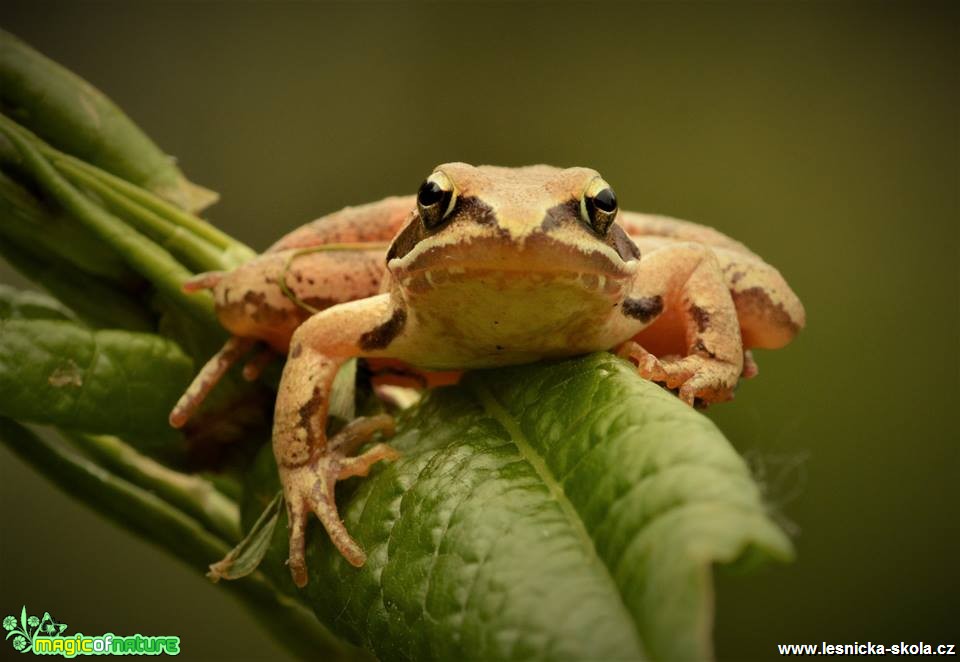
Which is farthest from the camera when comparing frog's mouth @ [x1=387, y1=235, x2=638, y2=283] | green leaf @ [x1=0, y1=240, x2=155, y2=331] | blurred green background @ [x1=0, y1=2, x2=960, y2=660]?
blurred green background @ [x1=0, y1=2, x2=960, y2=660]

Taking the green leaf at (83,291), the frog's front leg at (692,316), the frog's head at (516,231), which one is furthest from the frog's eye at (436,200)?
the green leaf at (83,291)

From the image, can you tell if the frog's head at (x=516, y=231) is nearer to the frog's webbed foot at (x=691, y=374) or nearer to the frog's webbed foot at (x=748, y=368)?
the frog's webbed foot at (x=691, y=374)

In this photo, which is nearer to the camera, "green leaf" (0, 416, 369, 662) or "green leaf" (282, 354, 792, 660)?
"green leaf" (282, 354, 792, 660)

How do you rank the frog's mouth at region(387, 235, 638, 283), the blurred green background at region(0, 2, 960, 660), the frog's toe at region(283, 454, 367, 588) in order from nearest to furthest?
the frog's mouth at region(387, 235, 638, 283) → the frog's toe at region(283, 454, 367, 588) → the blurred green background at region(0, 2, 960, 660)

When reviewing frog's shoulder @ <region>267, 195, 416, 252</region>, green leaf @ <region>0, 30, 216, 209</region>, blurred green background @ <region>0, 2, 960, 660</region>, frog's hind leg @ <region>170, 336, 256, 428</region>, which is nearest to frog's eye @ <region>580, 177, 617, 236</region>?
frog's shoulder @ <region>267, 195, 416, 252</region>

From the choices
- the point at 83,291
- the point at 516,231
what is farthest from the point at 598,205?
the point at 83,291

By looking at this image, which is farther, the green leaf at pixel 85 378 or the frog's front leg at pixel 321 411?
the green leaf at pixel 85 378

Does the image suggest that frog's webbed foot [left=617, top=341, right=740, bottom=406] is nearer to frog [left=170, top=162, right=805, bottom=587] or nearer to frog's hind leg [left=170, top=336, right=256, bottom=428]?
frog [left=170, top=162, right=805, bottom=587]
